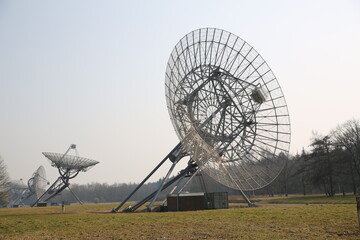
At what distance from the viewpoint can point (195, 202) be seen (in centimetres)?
4066

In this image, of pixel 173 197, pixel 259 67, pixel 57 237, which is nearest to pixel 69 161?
pixel 173 197

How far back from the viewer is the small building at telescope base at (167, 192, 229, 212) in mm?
40406

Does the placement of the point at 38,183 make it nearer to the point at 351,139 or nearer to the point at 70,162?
the point at 70,162

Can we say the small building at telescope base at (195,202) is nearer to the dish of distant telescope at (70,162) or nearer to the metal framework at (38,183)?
the dish of distant telescope at (70,162)

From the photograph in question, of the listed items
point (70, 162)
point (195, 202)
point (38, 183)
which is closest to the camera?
point (195, 202)

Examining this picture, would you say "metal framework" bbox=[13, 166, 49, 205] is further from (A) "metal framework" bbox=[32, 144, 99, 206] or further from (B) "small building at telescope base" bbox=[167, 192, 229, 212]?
(B) "small building at telescope base" bbox=[167, 192, 229, 212]

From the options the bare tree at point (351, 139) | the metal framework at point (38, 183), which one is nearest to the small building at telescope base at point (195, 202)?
the bare tree at point (351, 139)

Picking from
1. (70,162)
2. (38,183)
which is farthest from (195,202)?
(38,183)

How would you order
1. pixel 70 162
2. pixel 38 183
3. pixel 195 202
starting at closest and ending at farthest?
1. pixel 195 202
2. pixel 70 162
3. pixel 38 183

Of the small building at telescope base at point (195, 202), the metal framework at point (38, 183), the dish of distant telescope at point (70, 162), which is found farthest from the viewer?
the metal framework at point (38, 183)

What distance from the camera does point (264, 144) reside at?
37969 mm

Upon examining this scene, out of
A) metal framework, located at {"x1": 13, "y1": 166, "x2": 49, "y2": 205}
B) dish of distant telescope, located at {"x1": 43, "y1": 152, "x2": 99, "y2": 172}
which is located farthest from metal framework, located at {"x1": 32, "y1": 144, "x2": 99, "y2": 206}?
metal framework, located at {"x1": 13, "y1": 166, "x2": 49, "y2": 205}

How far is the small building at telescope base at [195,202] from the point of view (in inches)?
1591

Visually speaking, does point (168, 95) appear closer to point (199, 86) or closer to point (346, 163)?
point (199, 86)
